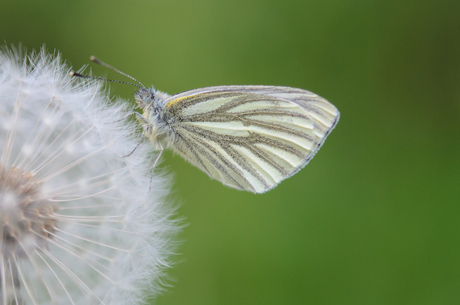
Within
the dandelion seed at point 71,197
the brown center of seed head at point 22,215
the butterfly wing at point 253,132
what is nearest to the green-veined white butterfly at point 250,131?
the butterfly wing at point 253,132

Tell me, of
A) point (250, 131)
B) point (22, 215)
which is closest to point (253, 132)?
point (250, 131)

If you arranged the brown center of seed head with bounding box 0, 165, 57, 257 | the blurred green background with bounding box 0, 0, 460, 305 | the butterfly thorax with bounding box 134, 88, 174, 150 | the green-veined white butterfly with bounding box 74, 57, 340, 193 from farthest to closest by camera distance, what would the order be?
the blurred green background with bounding box 0, 0, 460, 305 < the green-veined white butterfly with bounding box 74, 57, 340, 193 < the butterfly thorax with bounding box 134, 88, 174, 150 < the brown center of seed head with bounding box 0, 165, 57, 257

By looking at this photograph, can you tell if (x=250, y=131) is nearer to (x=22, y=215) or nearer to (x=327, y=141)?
(x=327, y=141)

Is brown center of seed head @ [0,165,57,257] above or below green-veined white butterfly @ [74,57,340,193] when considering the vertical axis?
below

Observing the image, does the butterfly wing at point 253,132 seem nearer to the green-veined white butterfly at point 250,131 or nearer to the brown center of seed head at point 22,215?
the green-veined white butterfly at point 250,131

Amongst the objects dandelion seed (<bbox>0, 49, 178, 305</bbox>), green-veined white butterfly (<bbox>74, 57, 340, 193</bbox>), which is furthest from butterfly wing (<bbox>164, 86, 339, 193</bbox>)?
dandelion seed (<bbox>0, 49, 178, 305</bbox>)

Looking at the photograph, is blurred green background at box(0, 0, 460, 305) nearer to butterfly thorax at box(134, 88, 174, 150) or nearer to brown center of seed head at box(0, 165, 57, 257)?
butterfly thorax at box(134, 88, 174, 150)
